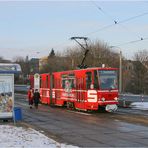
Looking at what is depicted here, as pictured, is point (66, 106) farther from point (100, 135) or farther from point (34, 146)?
point (34, 146)

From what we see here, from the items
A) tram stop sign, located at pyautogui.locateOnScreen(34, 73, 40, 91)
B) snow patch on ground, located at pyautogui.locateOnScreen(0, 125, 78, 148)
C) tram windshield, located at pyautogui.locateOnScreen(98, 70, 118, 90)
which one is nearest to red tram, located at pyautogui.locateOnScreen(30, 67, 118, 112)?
tram windshield, located at pyautogui.locateOnScreen(98, 70, 118, 90)

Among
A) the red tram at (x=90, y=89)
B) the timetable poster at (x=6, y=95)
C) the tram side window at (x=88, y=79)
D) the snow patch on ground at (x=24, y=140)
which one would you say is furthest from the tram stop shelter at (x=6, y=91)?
the tram side window at (x=88, y=79)

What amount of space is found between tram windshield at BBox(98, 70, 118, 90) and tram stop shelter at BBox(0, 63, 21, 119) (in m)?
8.66

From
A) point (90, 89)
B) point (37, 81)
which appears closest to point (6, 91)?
point (90, 89)

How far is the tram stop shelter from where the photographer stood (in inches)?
987

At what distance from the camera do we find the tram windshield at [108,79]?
3244 cm

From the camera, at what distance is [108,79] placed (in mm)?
32719

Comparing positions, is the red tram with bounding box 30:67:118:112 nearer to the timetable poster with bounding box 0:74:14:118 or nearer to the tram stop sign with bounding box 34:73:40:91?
Answer: the timetable poster with bounding box 0:74:14:118

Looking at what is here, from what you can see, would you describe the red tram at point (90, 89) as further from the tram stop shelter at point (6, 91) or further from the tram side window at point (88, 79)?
the tram stop shelter at point (6, 91)

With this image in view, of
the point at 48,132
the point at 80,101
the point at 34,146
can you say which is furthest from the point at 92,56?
the point at 34,146

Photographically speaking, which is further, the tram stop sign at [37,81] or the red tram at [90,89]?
the tram stop sign at [37,81]

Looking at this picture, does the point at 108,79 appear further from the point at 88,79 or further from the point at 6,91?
the point at 6,91

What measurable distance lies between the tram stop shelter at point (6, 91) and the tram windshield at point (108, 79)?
866cm

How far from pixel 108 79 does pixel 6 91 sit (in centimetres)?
965
